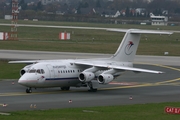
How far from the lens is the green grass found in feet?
97.2

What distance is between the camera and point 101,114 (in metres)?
31.2

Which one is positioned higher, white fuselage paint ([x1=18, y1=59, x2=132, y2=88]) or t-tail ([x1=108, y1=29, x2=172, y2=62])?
t-tail ([x1=108, y1=29, x2=172, y2=62])

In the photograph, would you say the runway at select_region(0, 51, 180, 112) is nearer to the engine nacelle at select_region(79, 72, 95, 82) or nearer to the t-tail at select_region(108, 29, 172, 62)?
the engine nacelle at select_region(79, 72, 95, 82)

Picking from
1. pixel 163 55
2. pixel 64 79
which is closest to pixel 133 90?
pixel 64 79

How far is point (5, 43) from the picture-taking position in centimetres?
9081

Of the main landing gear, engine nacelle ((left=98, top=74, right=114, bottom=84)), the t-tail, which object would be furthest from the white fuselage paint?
the t-tail

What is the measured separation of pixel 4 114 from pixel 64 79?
528 inches

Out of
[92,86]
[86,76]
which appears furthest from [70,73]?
[92,86]

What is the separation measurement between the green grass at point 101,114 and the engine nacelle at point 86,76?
871 centimetres

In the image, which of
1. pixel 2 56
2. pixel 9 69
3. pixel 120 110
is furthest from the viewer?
pixel 2 56

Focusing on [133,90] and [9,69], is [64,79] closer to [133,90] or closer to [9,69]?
[133,90]

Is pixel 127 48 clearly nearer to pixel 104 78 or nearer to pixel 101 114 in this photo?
pixel 104 78

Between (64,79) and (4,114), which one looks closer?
(4,114)

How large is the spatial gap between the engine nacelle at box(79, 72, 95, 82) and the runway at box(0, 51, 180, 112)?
0.99m
